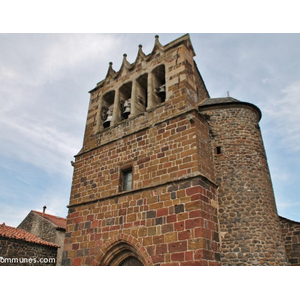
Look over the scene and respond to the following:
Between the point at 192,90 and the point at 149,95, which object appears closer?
the point at 192,90

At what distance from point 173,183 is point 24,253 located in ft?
29.3

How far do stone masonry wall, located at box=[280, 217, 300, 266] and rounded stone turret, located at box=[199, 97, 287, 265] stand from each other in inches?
12.9

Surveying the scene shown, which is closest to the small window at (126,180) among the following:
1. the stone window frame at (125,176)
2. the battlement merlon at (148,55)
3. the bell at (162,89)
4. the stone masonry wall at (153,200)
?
the stone window frame at (125,176)

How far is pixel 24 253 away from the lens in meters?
11.9

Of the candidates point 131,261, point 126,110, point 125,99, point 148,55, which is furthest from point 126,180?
point 148,55

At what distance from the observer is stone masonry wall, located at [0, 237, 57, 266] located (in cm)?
1099

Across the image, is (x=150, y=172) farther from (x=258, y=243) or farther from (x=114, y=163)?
(x=258, y=243)

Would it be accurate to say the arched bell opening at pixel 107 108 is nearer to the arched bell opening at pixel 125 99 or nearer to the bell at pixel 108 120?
the bell at pixel 108 120

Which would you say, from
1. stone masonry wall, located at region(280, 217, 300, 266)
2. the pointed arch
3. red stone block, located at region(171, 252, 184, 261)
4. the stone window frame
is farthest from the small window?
stone masonry wall, located at region(280, 217, 300, 266)

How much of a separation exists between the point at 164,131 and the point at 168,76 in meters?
2.14

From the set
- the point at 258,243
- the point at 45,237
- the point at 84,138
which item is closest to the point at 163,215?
the point at 258,243

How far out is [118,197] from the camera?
780 centimetres

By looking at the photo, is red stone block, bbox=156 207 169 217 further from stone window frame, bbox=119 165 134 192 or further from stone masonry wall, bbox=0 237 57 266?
stone masonry wall, bbox=0 237 57 266

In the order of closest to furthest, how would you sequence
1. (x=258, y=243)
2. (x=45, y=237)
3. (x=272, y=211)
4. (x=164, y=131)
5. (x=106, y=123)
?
(x=258, y=243) → (x=272, y=211) → (x=164, y=131) → (x=106, y=123) → (x=45, y=237)
